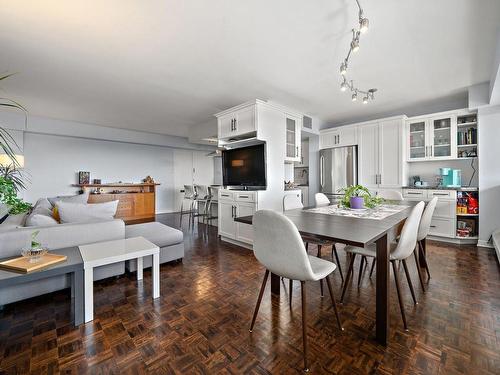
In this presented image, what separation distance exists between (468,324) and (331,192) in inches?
144

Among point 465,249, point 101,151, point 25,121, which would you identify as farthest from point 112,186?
point 465,249

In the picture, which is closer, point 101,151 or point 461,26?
point 461,26

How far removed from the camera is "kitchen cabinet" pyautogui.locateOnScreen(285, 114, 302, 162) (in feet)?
13.8

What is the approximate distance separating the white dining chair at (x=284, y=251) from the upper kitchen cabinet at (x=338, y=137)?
163 inches

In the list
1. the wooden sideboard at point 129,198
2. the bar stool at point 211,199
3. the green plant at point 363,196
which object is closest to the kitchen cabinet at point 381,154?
the green plant at point 363,196

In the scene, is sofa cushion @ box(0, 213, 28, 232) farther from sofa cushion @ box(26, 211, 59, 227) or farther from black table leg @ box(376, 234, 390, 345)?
black table leg @ box(376, 234, 390, 345)

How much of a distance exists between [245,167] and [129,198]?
4.11 metres

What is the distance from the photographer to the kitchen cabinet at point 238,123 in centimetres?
367

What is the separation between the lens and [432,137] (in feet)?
13.7

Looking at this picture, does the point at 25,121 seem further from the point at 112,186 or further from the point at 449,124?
the point at 449,124

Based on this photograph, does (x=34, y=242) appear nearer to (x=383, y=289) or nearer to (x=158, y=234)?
(x=158, y=234)

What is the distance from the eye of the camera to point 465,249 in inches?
137

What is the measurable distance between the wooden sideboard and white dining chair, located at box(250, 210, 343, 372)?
18.8 ft

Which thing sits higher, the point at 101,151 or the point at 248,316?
the point at 101,151
